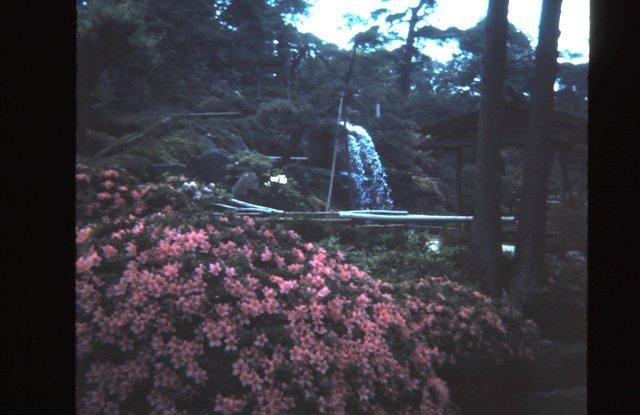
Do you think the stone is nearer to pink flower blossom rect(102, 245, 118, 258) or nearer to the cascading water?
the cascading water

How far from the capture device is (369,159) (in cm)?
1797

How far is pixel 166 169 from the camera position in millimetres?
11414

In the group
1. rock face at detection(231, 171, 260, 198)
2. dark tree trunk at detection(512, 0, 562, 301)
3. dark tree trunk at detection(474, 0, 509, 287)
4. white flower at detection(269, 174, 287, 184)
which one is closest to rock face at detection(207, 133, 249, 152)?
white flower at detection(269, 174, 287, 184)

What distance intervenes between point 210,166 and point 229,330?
11.1 meters

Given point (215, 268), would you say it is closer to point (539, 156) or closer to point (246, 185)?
point (539, 156)

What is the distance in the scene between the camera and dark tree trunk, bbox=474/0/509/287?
7302 mm

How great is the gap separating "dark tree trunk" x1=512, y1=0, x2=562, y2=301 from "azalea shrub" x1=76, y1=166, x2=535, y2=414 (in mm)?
4300

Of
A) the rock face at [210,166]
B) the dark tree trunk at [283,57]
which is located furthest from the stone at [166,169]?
the dark tree trunk at [283,57]

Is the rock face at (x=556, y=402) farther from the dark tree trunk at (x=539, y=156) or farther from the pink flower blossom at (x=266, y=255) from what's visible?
the pink flower blossom at (x=266, y=255)

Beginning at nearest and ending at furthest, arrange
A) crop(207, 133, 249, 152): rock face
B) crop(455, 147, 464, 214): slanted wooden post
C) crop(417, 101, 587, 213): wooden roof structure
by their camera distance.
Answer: crop(417, 101, 587, 213): wooden roof structure → crop(455, 147, 464, 214): slanted wooden post → crop(207, 133, 249, 152): rock face

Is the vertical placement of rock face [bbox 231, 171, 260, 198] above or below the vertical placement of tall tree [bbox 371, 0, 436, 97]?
below

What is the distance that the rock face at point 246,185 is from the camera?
39.3 feet

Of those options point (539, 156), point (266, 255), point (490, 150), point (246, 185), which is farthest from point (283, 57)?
point (266, 255)
